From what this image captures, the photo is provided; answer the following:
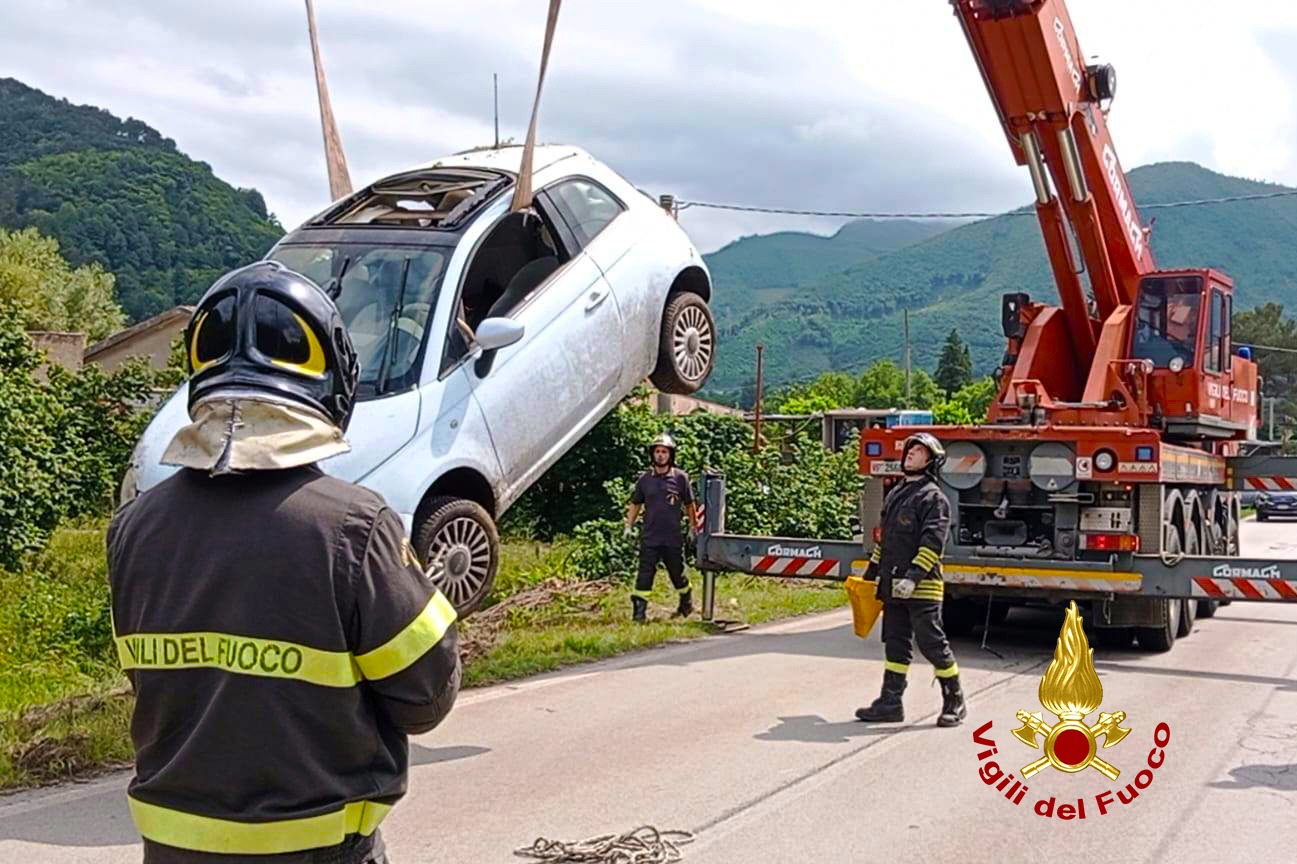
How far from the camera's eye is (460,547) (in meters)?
7.71

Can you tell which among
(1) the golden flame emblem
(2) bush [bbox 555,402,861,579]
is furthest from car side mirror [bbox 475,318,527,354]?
(2) bush [bbox 555,402,861,579]

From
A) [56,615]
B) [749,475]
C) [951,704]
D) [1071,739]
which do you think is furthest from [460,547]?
[749,475]

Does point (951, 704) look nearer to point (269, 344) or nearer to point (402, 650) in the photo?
point (402, 650)

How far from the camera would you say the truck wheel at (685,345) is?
31.3 feet

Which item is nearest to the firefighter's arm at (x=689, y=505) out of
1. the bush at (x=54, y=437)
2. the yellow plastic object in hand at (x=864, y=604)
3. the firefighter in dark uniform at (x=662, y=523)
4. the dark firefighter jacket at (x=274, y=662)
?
the firefighter in dark uniform at (x=662, y=523)

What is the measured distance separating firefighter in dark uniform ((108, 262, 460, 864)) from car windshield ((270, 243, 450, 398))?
5.01 m

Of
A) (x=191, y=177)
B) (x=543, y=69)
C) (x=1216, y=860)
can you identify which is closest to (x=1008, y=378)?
(x=543, y=69)

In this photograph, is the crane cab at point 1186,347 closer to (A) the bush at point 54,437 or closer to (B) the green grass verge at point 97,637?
(B) the green grass verge at point 97,637

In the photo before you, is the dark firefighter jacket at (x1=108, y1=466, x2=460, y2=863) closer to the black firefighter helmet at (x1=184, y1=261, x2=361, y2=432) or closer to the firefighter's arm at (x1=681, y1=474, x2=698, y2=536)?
the black firefighter helmet at (x1=184, y1=261, x2=361, y2=432)

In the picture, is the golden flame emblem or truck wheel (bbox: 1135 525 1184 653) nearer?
the golden flame emblem

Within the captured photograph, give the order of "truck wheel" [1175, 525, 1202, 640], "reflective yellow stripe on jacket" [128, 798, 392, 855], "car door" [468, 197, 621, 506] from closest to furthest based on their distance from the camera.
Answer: "reflective yellow stripe on jacket" [128, 798, 392, 855]
"car door" [468, 197, 621, 506]
"truck wheel" [1175, 525, 1202, 640]

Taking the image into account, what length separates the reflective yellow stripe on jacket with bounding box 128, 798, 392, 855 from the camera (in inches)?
93.0

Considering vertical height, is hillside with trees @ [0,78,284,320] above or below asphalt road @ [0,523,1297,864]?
above

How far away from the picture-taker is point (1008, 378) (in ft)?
42.3
